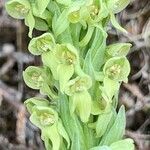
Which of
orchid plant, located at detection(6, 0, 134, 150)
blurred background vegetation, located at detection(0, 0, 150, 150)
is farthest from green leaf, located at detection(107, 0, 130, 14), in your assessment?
blurred background vegetation, located at detection(0, 0, 150, 150)

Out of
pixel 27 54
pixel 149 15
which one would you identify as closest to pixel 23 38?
pixel 27 54

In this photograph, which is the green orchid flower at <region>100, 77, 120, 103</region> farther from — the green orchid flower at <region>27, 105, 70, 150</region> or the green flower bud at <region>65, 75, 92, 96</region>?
the green orchid flower at <region>27, 105, 70, 150</region>

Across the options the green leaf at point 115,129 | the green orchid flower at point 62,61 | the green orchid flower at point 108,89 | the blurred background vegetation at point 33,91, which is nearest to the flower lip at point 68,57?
the green orchid flower at point 62,61

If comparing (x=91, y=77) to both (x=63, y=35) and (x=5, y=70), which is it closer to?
(x=63, y=35)

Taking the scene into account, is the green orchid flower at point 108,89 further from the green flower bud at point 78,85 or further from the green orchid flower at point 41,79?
the green orchid flower at point 41,79

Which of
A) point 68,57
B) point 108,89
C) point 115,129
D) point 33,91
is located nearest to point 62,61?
point 68,57
